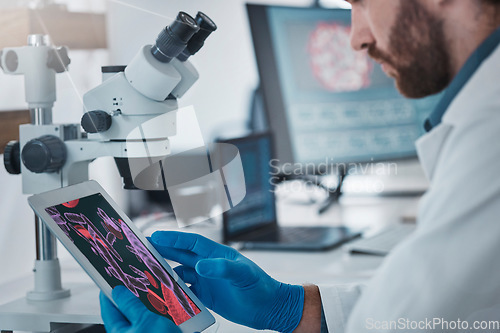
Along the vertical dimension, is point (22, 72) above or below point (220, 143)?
above

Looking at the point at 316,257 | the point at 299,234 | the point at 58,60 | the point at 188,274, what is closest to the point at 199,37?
the point at 58,60

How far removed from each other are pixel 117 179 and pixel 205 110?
8.9 inches

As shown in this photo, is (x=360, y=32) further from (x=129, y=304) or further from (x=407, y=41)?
(x=129, y=304)

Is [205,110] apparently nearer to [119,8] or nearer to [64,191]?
[119,8]

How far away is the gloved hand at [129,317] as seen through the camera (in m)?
0.76

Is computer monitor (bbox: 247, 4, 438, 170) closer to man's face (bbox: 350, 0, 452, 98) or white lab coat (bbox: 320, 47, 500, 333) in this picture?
man's face (bbox: 350, 0, 452, 98)

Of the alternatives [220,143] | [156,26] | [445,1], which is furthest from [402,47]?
[220,143]

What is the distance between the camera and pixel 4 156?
1031 mm

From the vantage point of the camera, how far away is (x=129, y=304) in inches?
30.3

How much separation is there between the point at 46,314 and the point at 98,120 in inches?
12.5

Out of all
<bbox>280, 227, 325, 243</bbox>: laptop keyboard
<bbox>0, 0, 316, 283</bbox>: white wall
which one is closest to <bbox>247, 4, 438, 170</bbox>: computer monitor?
<bbox>280, 227, 325, 243</bbox>: laptop keyboard

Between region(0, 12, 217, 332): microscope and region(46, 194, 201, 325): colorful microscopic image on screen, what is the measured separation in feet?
0.33

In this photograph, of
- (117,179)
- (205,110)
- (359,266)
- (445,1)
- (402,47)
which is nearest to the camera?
(445,1)

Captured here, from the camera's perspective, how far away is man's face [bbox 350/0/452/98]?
79 centimetres
